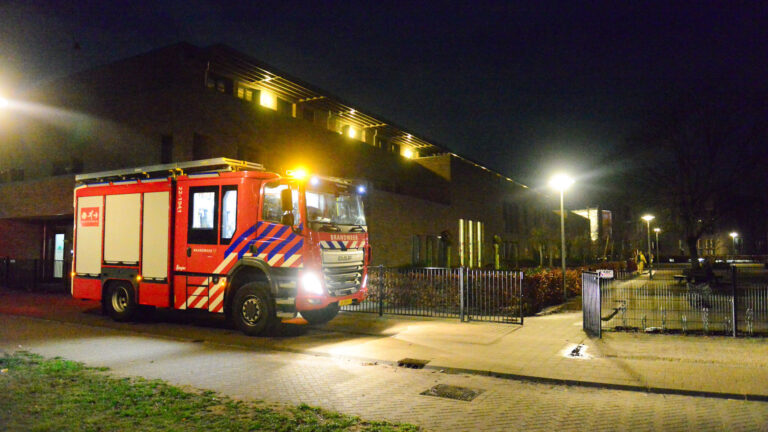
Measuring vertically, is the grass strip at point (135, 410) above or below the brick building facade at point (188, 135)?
below

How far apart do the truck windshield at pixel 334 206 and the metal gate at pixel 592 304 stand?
515cm

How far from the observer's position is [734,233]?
267 ft

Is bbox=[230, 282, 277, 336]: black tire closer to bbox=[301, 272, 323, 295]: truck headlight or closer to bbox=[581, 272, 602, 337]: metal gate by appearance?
bbox=[301, 272, 323, 295]: truck headlight

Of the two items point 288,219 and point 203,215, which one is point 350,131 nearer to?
point 203,215

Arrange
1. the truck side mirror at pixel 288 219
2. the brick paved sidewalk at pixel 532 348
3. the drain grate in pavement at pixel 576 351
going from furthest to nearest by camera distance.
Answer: the truck side mirror at pixel 288 219 → the drain grate in pavement at pixel 576 351 → the brick paved sidewalk at pixel 532 348

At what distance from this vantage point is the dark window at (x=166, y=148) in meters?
19.3

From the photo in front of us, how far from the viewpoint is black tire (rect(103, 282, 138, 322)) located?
12.7 metres

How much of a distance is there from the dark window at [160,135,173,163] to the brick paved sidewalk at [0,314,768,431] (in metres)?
10.2

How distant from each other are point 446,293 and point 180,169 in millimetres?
7670

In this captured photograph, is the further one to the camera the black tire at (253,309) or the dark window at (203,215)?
the dark window at (203,215)

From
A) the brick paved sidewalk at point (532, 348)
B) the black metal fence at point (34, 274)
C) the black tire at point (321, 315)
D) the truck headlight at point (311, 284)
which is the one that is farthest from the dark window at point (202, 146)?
the truck headlight at point (311, 284)

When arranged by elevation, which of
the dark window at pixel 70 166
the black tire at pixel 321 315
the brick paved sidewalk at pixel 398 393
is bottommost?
the brick paved sidewalk at pixel 398 393

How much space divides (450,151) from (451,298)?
21.7m

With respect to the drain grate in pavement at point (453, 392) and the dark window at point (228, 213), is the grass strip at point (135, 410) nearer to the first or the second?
the drain grate in pavement at point (453, 392)
